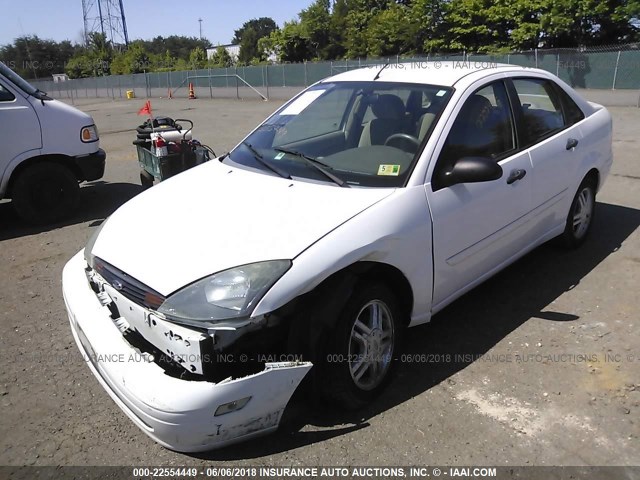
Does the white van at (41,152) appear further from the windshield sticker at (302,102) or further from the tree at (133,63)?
the tree at (133,63)

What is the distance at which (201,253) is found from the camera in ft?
8.39

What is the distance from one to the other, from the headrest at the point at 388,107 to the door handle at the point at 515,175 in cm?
83

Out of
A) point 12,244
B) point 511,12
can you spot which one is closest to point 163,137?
point 12,244

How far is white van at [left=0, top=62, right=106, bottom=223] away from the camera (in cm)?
610

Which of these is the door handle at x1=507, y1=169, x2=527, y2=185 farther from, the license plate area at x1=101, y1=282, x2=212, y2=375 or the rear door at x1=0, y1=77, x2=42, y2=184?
the rear door at x1=0, y1=77, x2=42, y2=184

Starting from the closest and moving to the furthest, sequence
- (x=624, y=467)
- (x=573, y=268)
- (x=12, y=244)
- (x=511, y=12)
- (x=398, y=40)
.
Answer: (x=624, y=467)
(x=573, y=268)
(x=12, y=244)
(x=511, y=12)
(x=398, y=40)

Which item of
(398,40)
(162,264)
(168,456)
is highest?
(398,40)

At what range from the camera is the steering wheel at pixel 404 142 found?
318cm

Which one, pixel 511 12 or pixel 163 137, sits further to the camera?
pixel 511 12

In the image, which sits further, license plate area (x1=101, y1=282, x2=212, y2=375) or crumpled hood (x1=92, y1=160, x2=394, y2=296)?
crumpled hood (x1=92, y1=160, x2=394, y2=296)

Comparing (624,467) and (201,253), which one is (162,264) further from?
(624,467)

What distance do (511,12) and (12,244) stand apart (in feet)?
94.1

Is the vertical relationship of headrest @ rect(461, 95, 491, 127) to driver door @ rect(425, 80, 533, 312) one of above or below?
above

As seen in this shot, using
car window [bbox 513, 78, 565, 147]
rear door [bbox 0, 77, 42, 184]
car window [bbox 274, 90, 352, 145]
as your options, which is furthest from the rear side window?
rear door [bbox 0, 77, 42, 184]
